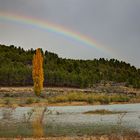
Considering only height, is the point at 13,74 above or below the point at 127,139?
above

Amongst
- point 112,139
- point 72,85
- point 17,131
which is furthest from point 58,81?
point 112,139

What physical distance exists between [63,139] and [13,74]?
483 ft

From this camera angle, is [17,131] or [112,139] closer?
[112,139]

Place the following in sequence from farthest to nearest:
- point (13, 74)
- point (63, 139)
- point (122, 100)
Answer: point (13, 74)
point (122, 100)
point (63, 139)

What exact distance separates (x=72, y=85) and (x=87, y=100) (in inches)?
2871

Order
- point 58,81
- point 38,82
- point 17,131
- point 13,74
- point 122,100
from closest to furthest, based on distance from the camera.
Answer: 1. point 17,131
2. point 38,82
3. point 122,100
4. point 13,74
5. point 58,81

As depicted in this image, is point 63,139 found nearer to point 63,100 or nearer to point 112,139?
point 112,139

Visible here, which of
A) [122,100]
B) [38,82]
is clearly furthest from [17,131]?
[122,100]

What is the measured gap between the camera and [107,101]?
115938mm

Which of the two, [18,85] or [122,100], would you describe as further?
[18,85]

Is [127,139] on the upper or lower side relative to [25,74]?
lower

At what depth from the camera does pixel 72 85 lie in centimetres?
18525

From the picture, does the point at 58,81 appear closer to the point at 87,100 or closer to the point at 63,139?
the point at 87,100

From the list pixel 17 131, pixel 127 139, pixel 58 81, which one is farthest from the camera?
pixel 58 81
